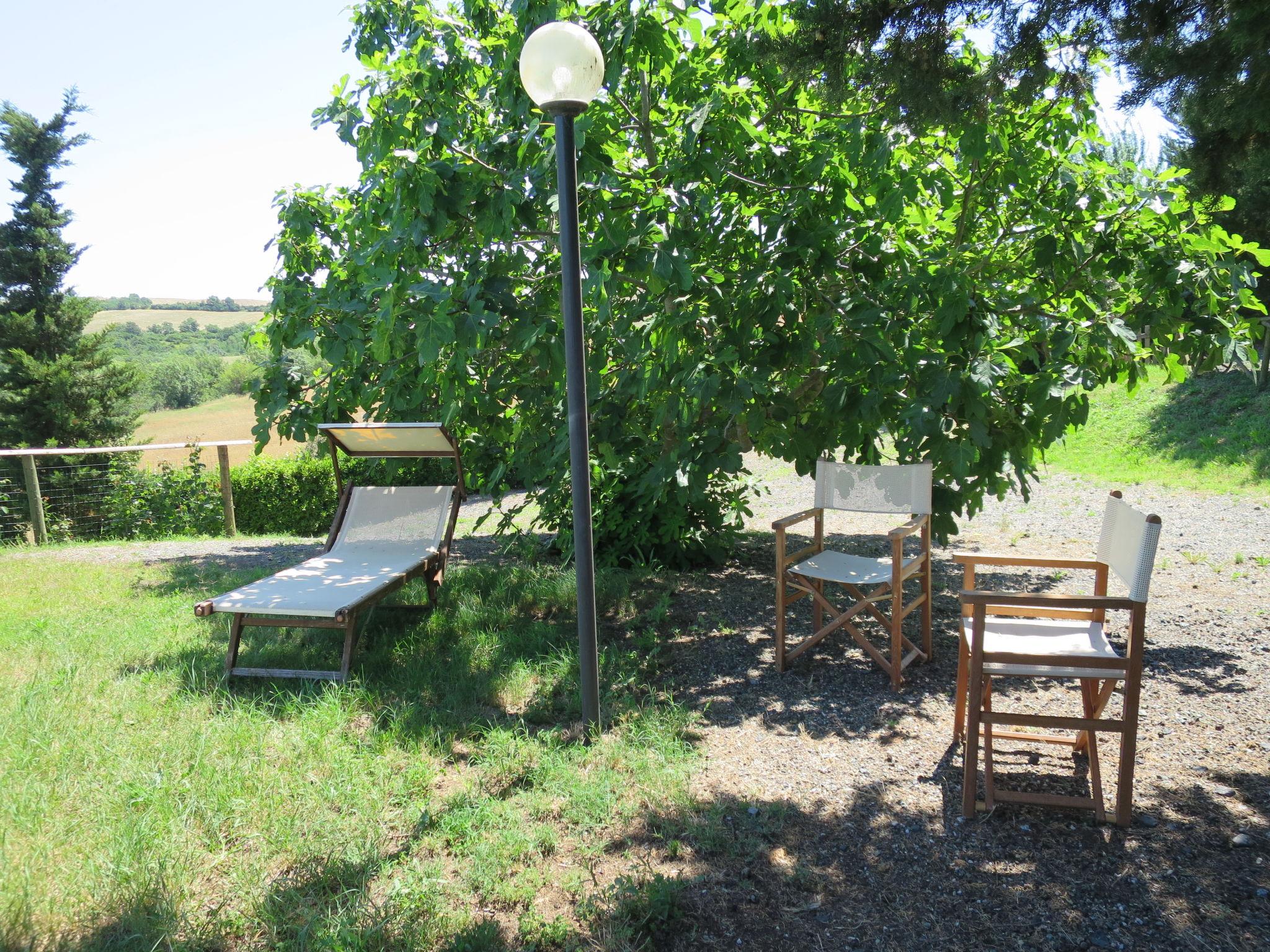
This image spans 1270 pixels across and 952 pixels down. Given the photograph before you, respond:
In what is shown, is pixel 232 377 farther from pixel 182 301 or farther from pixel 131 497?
pixel 131 497

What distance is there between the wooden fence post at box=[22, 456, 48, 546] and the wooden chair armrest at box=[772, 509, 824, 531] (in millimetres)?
7580

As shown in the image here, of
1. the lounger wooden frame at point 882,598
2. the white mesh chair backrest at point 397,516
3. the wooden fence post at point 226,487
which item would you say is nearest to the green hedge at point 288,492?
the wooden fence post at point 226,487

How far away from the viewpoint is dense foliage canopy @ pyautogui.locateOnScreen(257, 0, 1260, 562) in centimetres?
405

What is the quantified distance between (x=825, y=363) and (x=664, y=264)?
1.26 m

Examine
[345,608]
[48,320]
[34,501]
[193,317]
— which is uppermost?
[193,317]

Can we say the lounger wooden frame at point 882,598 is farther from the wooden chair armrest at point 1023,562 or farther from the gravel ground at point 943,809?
the wooden chair armrest at point 1023,562

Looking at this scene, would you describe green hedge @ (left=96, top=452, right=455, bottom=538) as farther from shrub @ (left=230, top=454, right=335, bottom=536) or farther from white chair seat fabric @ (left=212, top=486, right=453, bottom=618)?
white chair seat fabric @ (left=212, top=486, right=453, bottom=618)

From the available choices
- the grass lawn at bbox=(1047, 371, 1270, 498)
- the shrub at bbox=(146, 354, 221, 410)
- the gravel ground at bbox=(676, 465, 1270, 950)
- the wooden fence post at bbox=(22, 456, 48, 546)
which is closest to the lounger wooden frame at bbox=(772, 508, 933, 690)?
the gravel ground at bbox=(676, 465, 1270, 950)

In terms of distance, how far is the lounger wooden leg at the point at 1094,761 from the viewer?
8.64 ft

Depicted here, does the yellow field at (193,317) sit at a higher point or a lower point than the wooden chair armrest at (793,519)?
higher

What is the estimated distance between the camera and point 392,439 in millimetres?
5242

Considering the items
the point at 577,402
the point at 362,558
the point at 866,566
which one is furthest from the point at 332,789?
the point at 866,566

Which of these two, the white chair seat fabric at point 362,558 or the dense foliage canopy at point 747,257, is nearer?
the white chair seat fabric at point 362,558

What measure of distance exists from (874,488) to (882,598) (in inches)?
23.5
